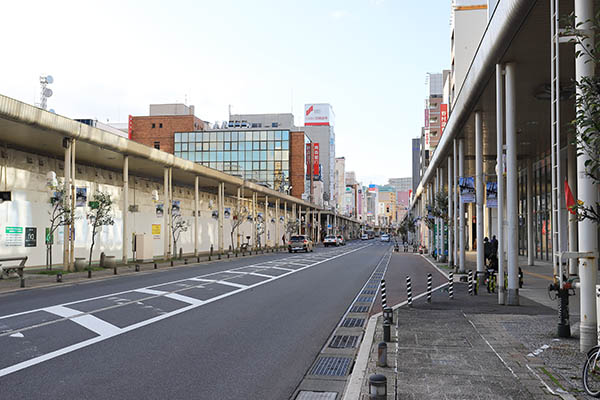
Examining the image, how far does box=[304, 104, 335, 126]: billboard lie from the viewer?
158 metres

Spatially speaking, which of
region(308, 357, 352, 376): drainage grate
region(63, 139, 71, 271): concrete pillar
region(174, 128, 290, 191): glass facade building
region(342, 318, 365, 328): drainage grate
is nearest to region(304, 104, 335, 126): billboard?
region(174, 128, 290, 191): glass facade building

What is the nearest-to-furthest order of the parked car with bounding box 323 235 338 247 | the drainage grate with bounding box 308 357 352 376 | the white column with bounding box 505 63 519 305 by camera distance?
the drainage grate with bounding box 308 357 352 376
the white column with bounding box 505 63 519 305
the parked car with bounding box 323 235 338 247

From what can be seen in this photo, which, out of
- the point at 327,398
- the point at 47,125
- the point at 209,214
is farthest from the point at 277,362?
the point at 209,214

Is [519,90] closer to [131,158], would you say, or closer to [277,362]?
[277,362]

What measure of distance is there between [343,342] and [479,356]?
2578mm

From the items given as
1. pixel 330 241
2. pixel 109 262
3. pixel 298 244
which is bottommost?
pixel 330 241

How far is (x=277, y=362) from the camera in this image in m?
7.83

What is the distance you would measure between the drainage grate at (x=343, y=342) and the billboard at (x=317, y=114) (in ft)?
493

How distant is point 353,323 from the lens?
459 inches

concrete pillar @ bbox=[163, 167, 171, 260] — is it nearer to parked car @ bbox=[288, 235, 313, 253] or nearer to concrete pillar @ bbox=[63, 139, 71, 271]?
concrete pillar @ bbox=[63, 139, 71, 271]

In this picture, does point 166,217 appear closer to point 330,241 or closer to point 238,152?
point 330,241

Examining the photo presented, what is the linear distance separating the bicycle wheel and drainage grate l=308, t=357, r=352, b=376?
3.06m

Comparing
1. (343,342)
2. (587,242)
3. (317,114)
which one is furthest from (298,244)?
(317,114)

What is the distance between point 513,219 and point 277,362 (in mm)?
9017
